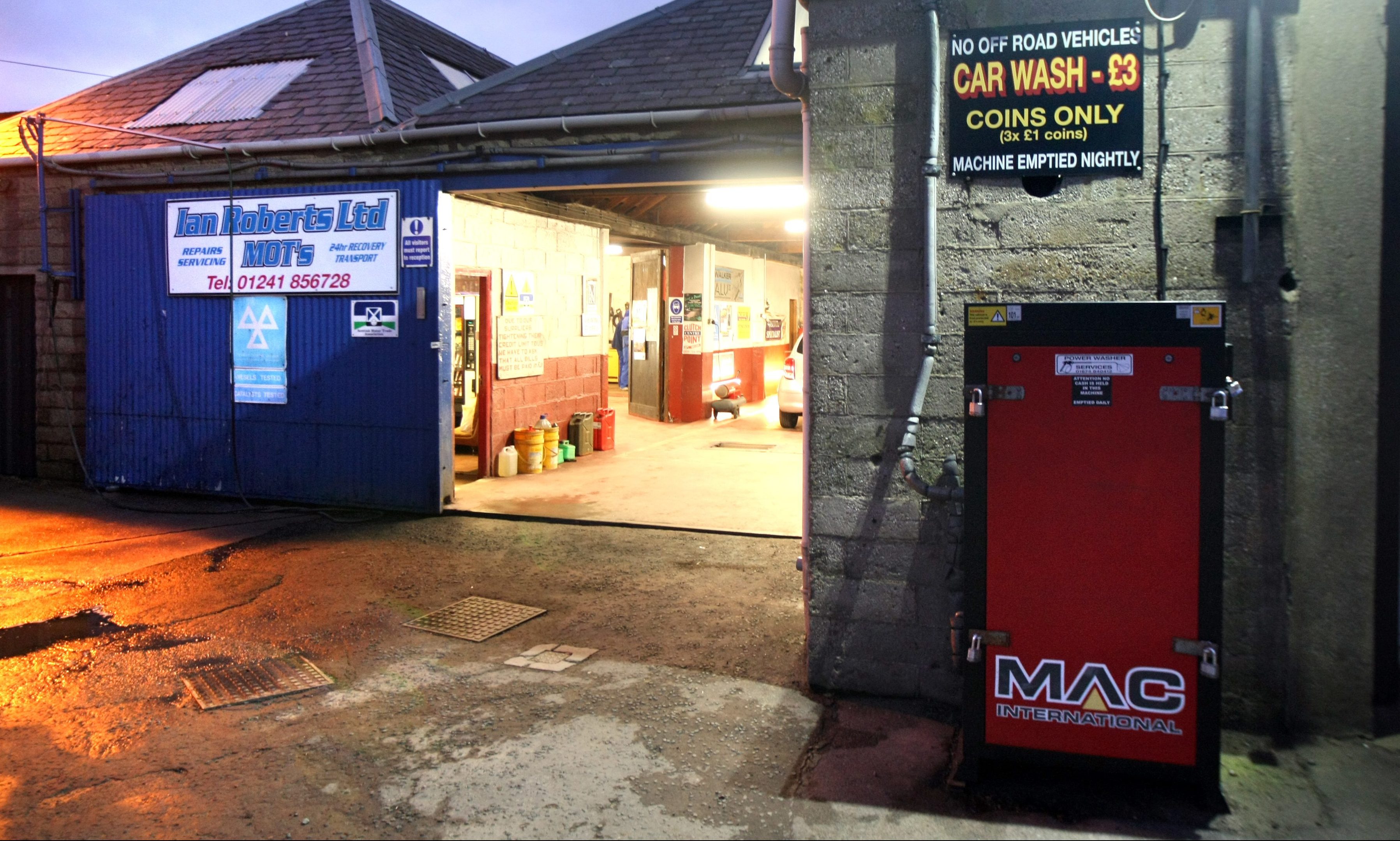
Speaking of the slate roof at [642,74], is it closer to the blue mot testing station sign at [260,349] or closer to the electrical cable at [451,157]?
the electrical cable at [451,157]

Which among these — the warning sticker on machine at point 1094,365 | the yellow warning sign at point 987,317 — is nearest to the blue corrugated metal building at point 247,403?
the yellow warning sign at point 987,317

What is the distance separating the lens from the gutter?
8.01 meters

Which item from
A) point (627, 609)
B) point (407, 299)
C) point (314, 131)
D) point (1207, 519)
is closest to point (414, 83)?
point (314, 131)

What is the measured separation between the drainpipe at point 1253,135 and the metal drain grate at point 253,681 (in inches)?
189

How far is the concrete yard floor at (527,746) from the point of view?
143 inches

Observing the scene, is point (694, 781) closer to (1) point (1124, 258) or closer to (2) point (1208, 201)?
(1) point (1124, 258)

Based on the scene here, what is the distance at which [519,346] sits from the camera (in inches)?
452

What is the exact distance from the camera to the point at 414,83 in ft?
35.6

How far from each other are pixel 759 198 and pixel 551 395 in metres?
3.54

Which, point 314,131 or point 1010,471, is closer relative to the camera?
point 1010,471

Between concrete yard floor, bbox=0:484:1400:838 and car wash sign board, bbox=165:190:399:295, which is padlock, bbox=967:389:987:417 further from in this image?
car wash sign board, bbox=165:190:399:295

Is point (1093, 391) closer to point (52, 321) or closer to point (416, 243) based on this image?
point (416, 243)

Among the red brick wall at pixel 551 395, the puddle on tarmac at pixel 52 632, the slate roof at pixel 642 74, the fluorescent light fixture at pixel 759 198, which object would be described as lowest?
the puddle on tarmac at pixel 52 632

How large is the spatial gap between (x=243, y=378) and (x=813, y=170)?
7290 mm
